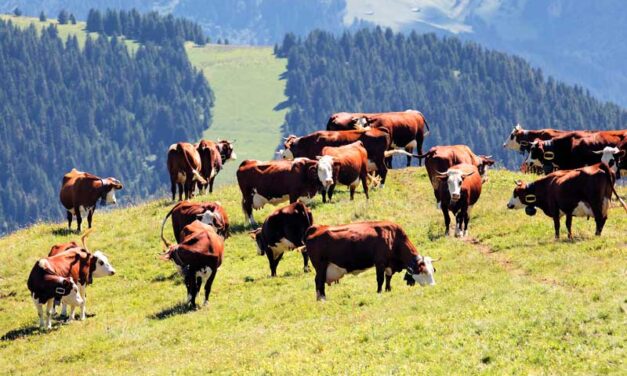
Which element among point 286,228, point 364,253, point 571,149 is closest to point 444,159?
point 571,149

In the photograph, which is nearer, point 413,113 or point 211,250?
point 211,250

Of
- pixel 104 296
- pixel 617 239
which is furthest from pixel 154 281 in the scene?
pixel 617 239

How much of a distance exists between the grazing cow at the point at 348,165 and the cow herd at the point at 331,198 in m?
0.05

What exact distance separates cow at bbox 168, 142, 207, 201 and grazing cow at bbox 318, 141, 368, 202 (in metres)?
6.69

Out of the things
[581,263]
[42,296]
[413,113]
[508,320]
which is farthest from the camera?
[413,113]

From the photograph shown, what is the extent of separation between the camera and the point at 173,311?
31.2 meters

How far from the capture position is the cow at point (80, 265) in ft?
105

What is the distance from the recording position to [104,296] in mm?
35062

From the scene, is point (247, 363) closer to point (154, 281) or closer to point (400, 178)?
point (154, 281)

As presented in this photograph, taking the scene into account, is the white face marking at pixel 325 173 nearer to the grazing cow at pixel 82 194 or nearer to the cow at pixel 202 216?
the cow at pixel 202 216

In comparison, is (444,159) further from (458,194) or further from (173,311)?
(173,311)

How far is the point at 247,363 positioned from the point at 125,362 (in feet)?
13.8

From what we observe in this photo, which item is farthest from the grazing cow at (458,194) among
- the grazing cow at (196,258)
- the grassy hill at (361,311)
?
the grazing cow at (196,258)

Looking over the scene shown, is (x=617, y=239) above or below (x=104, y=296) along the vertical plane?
above
